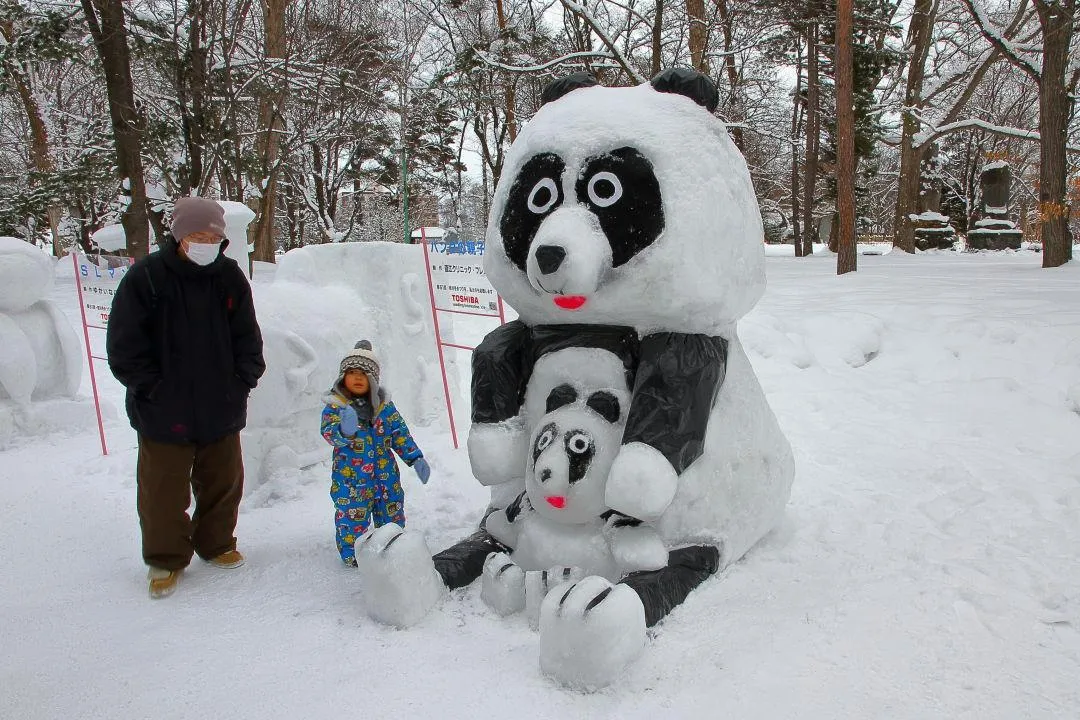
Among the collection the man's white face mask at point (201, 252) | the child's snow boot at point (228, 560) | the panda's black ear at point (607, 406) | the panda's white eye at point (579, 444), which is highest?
the man's white face mask at point (201, 252)

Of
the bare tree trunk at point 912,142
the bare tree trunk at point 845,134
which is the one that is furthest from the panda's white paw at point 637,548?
the bare tree trunk at point 912,142

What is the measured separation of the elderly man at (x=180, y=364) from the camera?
2664 millimetres

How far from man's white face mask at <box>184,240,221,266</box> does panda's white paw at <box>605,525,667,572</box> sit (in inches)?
75.7

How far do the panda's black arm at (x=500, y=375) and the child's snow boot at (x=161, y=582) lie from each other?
55.0 inches

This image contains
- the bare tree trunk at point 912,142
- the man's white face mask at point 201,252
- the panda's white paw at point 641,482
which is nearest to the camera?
the panda's white paw at point 641,482

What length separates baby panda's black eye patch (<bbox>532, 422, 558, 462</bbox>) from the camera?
2.49 metres

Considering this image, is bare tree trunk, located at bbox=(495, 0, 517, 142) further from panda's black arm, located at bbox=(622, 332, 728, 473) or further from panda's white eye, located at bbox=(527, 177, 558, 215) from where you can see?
panda's black arm, located at bbox=(622, 332, 728, 473)

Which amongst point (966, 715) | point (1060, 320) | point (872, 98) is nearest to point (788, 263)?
point (872, 98)

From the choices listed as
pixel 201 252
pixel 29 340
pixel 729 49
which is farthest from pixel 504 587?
pixel 729 49

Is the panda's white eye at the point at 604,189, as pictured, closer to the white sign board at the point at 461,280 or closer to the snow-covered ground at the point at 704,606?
the snow-covered ground at the point at 704,606

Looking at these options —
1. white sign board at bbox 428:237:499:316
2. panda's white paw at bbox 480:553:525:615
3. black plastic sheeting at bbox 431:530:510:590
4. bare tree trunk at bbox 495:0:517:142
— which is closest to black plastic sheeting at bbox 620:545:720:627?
panda's white paw at bbox 480:553:525:615

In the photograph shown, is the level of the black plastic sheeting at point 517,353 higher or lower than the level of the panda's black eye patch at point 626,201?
lower

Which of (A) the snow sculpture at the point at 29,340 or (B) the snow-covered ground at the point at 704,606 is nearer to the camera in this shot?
(B) the snow-covered ground at the point at 704,606

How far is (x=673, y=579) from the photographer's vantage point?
241 centimetres
